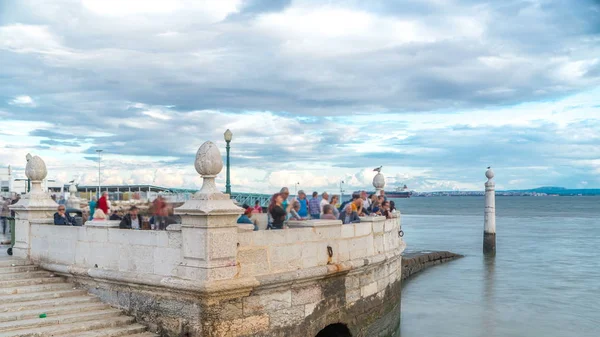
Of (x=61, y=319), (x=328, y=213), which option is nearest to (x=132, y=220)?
(x=61, y=319)

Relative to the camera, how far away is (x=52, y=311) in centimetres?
880

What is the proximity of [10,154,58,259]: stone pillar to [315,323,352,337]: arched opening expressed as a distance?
5.61 m

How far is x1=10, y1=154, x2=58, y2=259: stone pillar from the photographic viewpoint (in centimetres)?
1115

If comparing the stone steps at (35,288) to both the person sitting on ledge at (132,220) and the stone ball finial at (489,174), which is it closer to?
the person sitting on ledge at (132,220)

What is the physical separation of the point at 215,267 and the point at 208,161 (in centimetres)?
142

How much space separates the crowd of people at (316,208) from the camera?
1009cm

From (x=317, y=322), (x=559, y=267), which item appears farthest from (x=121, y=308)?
(x=559, y=267)

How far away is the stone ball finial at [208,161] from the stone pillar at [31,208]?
4593mm

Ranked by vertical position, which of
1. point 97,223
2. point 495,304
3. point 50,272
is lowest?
point 495,304

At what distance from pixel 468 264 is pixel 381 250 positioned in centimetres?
1835

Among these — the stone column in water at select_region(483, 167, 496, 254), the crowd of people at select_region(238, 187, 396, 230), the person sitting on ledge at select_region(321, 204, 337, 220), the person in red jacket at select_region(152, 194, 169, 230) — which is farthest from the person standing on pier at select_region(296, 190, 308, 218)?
the stone column in water at select_region(483, 167, 496, 254)

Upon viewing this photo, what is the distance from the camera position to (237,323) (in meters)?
8.36

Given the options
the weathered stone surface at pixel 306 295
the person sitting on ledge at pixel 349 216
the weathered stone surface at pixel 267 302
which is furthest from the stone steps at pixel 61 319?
the person sitting on ledge at pixel 349 216

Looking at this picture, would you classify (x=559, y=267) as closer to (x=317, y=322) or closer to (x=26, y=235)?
(x=317, y=322)
